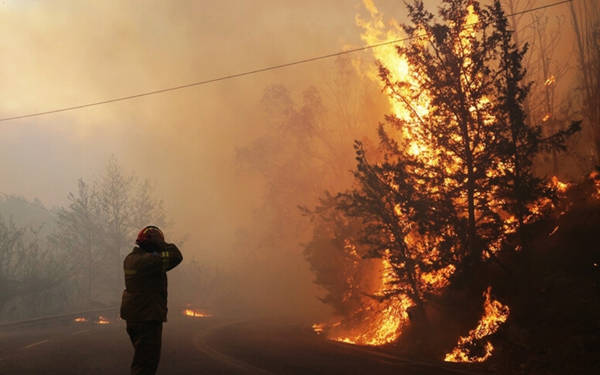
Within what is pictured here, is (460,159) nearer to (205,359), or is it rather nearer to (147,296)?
(205,359)

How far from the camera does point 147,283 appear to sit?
21.2ft

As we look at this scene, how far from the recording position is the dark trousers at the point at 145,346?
6.14m

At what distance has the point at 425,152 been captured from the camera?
16.7 m

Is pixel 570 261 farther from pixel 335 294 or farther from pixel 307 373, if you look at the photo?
pixel 335 294

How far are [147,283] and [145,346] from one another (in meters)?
0.76

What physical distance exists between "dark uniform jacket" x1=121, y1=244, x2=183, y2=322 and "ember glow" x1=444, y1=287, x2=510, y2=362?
919 cm

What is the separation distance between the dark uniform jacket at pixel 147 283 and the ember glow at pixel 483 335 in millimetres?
9195

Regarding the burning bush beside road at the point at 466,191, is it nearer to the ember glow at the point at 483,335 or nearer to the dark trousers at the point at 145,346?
the ember glow at the point at 483,335

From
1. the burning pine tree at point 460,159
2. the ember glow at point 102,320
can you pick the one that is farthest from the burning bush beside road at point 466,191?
the ember glow at point 102,320

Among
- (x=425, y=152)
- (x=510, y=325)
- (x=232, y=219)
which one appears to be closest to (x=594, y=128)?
(x=425, y=152)

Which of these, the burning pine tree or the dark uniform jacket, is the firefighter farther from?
the burning pine tree

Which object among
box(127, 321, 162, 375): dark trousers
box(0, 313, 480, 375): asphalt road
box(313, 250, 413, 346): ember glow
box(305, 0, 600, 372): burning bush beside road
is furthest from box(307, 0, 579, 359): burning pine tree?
box(127, 321, 162, 375): dark trousers

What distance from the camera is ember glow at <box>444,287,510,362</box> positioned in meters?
12.9

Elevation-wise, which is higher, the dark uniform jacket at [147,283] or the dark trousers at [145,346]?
the dark uniform jacket at [147,283]
